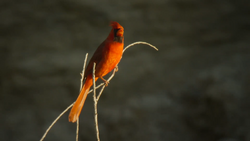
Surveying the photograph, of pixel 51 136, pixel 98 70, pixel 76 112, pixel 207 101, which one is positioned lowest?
pixel 51 136

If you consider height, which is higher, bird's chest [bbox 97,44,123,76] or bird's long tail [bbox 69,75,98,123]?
bird's chest [bbox 97,44,123,76]

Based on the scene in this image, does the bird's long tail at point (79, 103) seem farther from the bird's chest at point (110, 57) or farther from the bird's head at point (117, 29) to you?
the bird's head at point (117, 29)

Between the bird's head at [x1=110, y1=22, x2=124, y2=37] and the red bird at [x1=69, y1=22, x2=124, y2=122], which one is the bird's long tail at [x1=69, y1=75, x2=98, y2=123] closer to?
the red bird at [x1=69, y1=22, x2=124, y2=122]

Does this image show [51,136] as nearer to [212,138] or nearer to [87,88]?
[87,88]

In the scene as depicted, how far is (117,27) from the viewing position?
863 mm

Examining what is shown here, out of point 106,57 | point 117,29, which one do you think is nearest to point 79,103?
point 106,57

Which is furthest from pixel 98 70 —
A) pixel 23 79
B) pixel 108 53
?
pixel 23 79

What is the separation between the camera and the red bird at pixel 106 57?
87 centimetres

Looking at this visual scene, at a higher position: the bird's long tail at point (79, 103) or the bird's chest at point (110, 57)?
the bird's chest at point (110, 57)

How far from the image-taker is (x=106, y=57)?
2.96 ft

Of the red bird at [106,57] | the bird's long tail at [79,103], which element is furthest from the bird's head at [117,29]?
the bird's long tail at [79,103]

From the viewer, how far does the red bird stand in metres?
0.87

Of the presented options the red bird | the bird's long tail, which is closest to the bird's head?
the red bird

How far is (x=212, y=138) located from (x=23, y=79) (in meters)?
1.37
